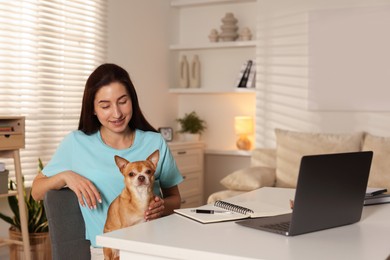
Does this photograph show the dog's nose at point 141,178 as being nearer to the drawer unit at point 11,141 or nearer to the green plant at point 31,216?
the drawer unit at point 11,141

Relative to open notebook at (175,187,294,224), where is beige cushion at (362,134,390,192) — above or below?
below

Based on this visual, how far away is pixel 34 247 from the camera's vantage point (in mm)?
3631

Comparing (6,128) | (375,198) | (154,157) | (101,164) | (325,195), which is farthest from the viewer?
(6,128)

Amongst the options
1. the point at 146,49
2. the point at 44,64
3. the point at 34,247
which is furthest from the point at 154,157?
the point at 146,49

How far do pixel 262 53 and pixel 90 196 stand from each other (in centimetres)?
344

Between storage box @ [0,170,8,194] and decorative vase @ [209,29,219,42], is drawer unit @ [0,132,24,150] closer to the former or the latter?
storage box @ [0,170,8,194]

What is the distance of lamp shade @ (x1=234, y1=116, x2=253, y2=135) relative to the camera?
5.26m

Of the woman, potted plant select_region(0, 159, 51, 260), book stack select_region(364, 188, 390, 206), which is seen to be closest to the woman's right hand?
the woman

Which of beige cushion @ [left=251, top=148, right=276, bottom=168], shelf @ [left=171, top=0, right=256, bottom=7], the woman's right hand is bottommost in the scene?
beige cushion @ [left=251, top=148, right=276, bottom=168]

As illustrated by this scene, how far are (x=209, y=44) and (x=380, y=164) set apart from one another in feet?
6.96

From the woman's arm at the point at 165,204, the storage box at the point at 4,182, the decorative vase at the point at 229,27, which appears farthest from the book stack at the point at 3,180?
the decorative vase at the point at 229,27

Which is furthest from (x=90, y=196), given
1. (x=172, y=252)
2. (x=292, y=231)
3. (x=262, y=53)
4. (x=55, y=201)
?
(x=262, y=53)

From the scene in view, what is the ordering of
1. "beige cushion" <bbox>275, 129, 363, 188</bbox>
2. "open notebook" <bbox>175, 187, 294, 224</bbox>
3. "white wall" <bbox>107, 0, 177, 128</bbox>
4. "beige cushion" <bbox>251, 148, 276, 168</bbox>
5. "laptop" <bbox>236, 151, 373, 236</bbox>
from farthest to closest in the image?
1. "white wall" <bbox>107, 0, 177, 128</bbox>
2. "beige cushion" <bbox>251, 148, 276, 168</bbox>
3. "beige cushion" <bbox>275, 129, 363, 188</bbox>
4. "open notebook" <bbox>175, 187, 294, 224</bbox>
5. "laptop" <bbox>236, 151, 373, 236</bbox>

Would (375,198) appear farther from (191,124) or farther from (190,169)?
(191,124)
